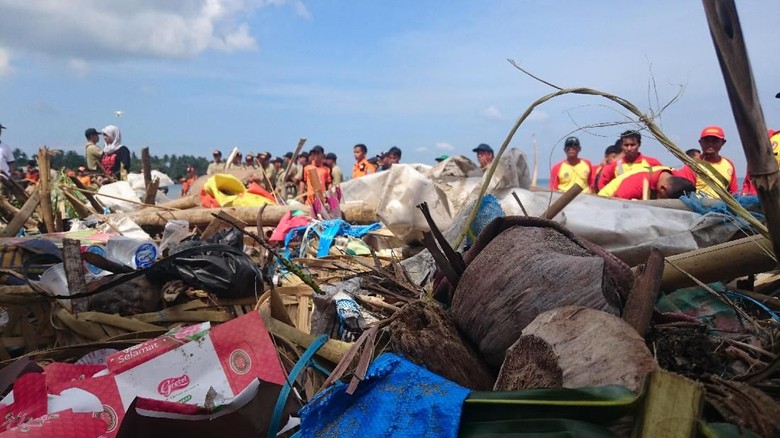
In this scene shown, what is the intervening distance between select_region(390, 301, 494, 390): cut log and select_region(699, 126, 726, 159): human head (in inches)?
210

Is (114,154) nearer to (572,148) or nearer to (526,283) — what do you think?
(572,148)

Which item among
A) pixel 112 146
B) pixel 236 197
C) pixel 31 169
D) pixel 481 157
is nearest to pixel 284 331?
pixel 236 197

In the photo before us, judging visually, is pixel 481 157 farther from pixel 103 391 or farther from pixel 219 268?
pixel 103 391

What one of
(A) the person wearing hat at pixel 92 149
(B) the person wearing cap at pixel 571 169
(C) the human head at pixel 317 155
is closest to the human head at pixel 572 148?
(B) the person wearing cap at pixel 571 169

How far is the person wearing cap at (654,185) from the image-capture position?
408 cm

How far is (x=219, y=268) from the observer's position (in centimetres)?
283

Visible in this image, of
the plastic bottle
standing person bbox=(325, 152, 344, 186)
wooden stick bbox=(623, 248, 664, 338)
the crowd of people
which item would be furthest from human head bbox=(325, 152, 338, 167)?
wooden stick bbox=(623, 248, 664, 338)

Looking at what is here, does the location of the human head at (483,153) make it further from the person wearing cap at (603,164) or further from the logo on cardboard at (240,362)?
the logo on cardboard at (240,362)

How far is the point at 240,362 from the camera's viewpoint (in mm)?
2213

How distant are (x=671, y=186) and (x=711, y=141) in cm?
219

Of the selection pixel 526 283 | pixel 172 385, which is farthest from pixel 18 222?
pixel 526 283

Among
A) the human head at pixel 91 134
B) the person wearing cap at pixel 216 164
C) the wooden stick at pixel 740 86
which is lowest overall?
the person wearing cap at pixel 216 164

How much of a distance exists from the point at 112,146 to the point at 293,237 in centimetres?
696

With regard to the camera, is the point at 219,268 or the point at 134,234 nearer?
the point at 219,268
